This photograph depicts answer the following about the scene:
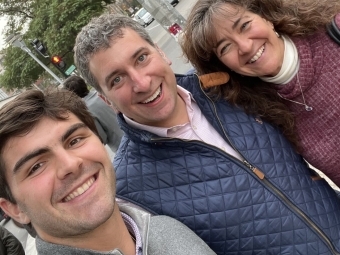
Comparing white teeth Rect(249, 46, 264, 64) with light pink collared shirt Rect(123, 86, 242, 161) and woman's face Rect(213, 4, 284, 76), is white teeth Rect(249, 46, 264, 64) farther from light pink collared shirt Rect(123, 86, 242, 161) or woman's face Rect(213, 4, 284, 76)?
light pink collared shirt Rect(123, 86, 242, 161)

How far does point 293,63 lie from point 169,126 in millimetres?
781

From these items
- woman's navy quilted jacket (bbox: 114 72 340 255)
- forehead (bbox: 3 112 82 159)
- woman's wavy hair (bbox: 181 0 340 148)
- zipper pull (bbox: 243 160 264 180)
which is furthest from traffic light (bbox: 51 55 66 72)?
zipper pull (bbox: 243 160 264 180)

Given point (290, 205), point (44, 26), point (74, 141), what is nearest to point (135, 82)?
point (74, 141)

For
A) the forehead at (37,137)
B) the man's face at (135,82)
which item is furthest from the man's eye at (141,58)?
the forehead at (37,137)

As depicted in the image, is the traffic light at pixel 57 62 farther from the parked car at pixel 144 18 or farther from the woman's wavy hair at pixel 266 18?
the parked car at pixel 144 18

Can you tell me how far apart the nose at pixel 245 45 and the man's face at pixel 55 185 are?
40.7 inches

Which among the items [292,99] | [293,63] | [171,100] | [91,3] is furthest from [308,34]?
[91,3]

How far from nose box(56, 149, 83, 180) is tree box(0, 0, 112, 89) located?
66.0 feet

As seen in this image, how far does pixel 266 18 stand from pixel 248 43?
239 millimetres

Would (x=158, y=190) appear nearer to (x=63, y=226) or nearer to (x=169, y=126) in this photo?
(x=169, y=126)

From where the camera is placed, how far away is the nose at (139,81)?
2002 millimetres

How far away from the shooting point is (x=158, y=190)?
6.26 ft

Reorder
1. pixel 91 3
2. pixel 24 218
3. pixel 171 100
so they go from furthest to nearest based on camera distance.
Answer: pixel 91 3 → pixel 171 100 → pixel 24 218

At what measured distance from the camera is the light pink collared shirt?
2035 mm
